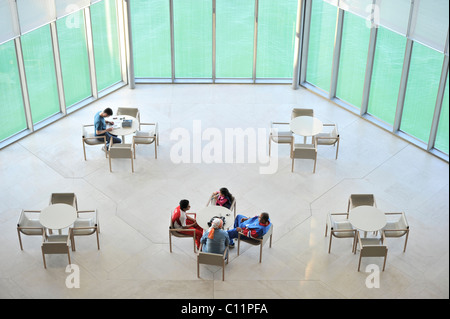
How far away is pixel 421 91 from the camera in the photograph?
1391 centimetres

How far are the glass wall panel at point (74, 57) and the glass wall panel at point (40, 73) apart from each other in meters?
0.37

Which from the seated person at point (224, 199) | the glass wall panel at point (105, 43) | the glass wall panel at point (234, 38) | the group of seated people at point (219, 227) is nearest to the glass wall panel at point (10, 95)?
the glass wall panel at point (105, 43)

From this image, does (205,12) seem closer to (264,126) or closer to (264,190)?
(264,126)

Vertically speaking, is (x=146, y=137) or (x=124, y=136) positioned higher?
(x=146, y=137)

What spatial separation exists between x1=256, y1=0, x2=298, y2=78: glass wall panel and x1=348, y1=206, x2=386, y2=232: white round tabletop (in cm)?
688

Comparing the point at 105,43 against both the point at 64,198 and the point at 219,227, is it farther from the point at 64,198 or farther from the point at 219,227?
the point at 219,227

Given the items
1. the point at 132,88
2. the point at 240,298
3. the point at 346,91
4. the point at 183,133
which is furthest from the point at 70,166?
the point at 346,91

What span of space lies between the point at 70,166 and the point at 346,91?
7.37 meters

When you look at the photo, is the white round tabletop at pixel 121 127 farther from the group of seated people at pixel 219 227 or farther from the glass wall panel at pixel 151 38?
the glass wall panel at pixel 151 38

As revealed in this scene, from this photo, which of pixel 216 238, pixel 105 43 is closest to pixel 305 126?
pixel 216 238

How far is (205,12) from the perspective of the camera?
16.3 metres

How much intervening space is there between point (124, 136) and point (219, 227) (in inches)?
179

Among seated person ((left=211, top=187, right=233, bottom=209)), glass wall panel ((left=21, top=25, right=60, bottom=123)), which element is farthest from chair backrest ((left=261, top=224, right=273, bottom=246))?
glass wall panel ((left=21, top=25, right=60, bottom=123))

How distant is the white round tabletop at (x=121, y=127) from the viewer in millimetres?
13352
